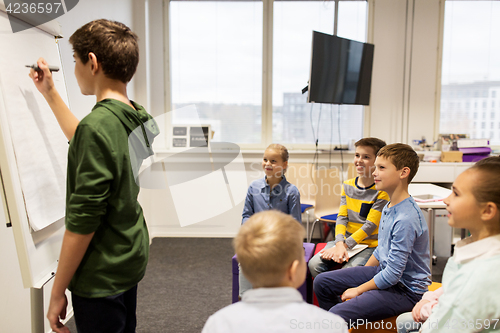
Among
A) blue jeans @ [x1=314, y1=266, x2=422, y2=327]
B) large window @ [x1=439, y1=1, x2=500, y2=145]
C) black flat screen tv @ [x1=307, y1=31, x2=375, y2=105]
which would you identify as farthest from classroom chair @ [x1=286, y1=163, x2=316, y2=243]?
blue jeans @ [x1=314, y1=266, x2=422, y2=327]

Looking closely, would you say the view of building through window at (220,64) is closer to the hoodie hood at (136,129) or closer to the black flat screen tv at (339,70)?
the black flat screen tv at (339,70)

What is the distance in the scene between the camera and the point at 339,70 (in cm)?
359

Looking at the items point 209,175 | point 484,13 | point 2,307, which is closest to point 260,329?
point 2,307

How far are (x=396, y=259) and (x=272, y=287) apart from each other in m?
Answer: 0.86

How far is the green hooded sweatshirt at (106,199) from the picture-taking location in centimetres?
91

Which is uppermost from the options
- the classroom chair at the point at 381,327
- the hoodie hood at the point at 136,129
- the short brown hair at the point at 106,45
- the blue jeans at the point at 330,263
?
the short brown hair at the point at 106,45

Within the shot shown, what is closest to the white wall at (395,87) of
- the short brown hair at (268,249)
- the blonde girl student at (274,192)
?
the blonde girl student at (274,192)

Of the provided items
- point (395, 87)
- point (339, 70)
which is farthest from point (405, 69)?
point (339, 70)

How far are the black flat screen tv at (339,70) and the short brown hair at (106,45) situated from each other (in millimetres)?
2543

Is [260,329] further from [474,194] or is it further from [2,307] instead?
[2,307]

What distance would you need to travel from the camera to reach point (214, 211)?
4230 mm

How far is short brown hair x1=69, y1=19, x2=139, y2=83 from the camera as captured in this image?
3.24 ft

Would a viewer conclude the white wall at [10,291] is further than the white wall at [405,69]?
No

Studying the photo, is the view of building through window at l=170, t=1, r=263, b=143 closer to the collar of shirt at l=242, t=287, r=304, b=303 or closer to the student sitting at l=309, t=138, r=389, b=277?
the student sitting at l=309, t=138, r=389, b=277
